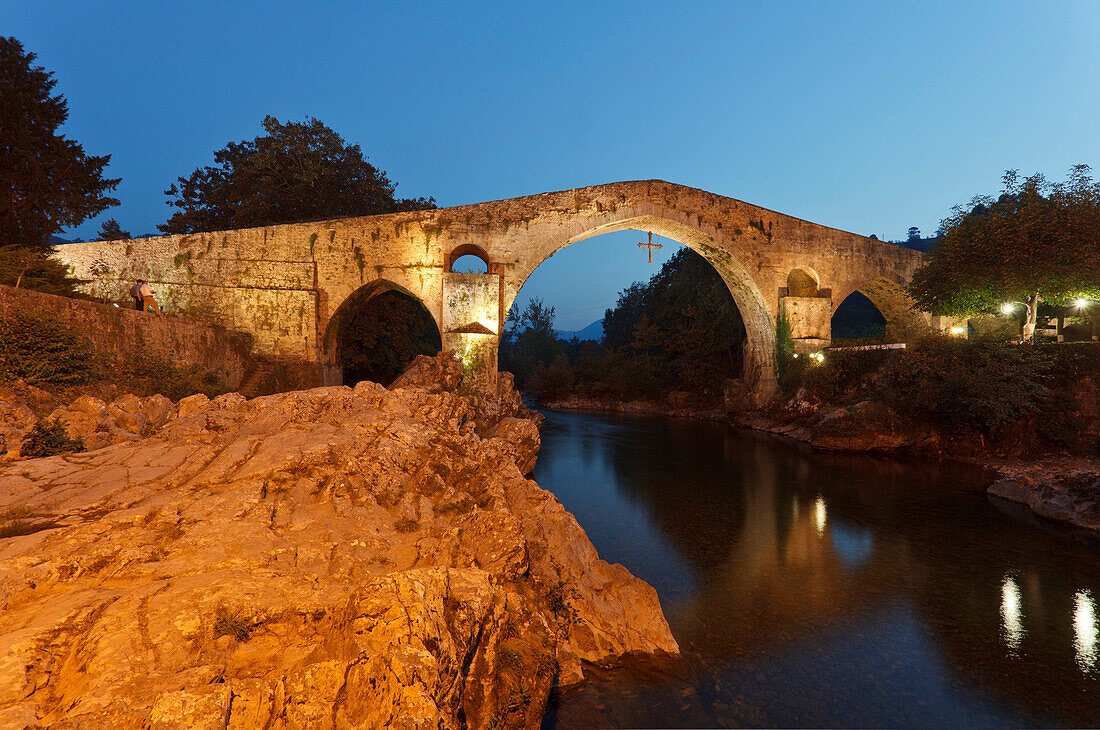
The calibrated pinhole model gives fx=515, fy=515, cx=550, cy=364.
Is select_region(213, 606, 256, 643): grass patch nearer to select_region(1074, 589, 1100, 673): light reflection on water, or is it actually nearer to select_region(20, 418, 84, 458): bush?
select_region(20, 418, 84, 458): bush

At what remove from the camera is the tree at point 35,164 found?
1077 centimetres

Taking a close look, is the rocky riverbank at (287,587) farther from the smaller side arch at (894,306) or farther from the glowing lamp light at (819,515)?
the smaller side arch at (894,306)

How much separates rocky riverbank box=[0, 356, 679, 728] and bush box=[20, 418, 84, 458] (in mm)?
224

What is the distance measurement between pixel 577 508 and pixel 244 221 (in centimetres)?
1754

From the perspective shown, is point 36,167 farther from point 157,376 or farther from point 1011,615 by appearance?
point 1011,615

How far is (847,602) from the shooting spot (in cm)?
615

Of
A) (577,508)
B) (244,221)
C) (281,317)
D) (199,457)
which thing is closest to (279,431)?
(199,457)

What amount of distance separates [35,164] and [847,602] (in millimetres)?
16735

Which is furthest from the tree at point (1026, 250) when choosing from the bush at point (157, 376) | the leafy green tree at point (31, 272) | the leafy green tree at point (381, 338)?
the leafy green tree at point (31, 272)

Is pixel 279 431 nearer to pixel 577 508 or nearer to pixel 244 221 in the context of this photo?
pixel 577 508

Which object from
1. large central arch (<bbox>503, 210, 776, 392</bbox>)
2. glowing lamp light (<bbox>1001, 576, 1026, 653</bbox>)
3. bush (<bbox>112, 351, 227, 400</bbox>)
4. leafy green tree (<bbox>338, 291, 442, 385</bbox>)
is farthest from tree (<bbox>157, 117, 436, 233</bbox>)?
glowing lamp light (<bbox>1001, 576, 1026, 653</bbox>)

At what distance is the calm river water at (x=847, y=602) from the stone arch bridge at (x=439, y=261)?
6979 millimetres

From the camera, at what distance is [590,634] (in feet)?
15.1

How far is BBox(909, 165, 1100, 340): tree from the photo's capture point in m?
13.5
